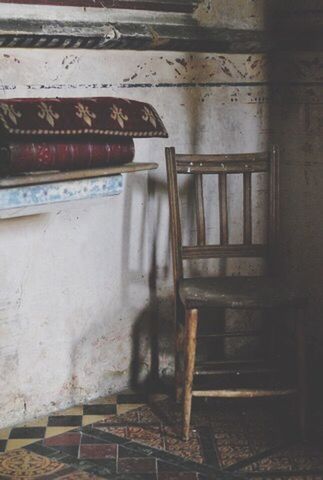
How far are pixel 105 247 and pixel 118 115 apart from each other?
890 millimetres

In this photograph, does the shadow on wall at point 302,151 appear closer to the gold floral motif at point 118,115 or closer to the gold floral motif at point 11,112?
the gold floral motif at point 118,115

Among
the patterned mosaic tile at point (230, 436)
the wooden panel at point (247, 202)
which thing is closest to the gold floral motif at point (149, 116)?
the wooden panel at point (247, 202)

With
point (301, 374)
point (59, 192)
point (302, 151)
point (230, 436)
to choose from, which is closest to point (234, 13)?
point (302, 151)

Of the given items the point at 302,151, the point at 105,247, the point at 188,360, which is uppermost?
the point at 302,151

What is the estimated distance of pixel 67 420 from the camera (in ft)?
13.2

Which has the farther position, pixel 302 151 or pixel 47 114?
pixel 302 151

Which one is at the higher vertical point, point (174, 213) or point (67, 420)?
point (174, 213)

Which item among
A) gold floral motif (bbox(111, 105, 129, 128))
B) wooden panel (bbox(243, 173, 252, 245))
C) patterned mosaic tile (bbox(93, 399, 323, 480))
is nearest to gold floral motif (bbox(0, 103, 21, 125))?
gold floral motif (bbox(111, 105, 129, 128))

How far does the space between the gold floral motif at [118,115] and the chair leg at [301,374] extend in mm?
1014

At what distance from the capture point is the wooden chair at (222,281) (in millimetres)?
3771

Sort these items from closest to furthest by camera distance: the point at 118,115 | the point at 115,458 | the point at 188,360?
the point at 118,115, the point at 115,458, the point at 188,360

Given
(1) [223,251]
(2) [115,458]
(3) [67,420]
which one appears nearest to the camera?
(2) [115,458]

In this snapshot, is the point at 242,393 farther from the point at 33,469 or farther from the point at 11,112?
the point at 11,112

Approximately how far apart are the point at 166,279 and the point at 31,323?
2.39 feet
